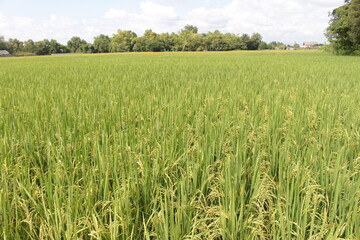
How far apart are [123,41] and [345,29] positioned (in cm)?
5975

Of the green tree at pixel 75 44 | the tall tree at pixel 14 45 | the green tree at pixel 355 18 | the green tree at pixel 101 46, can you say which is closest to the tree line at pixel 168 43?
the green tree at pixel 101 46

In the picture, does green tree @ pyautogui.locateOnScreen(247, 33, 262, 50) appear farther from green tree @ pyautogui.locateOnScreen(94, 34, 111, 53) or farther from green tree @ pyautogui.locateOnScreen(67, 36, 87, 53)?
green tree @ pyautogui.locateOnScreen(67, 36, 87, 53)

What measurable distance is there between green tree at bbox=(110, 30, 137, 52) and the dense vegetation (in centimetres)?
5355

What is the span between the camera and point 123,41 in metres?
73.1

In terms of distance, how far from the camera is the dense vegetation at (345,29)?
70.5 feet

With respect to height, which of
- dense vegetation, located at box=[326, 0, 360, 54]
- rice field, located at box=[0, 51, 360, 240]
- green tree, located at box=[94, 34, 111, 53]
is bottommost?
rice field, located at box=[0, 51, 360, 240]

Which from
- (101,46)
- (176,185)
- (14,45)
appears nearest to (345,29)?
(176,185)

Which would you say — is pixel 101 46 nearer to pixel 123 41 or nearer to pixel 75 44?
pixel 123 41

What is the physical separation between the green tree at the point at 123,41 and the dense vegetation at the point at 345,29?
2108 inches

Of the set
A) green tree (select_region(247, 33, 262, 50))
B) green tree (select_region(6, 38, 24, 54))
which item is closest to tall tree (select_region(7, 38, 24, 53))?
green tree (select_region(6, 38, 24, 54))

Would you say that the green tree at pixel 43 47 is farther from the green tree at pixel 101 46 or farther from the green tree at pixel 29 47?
the green tree at pixel 101 46

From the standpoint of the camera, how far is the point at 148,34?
75.2m

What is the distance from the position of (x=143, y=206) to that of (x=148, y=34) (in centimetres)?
7868

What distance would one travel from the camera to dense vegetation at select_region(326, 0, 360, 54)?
21.5 metres
